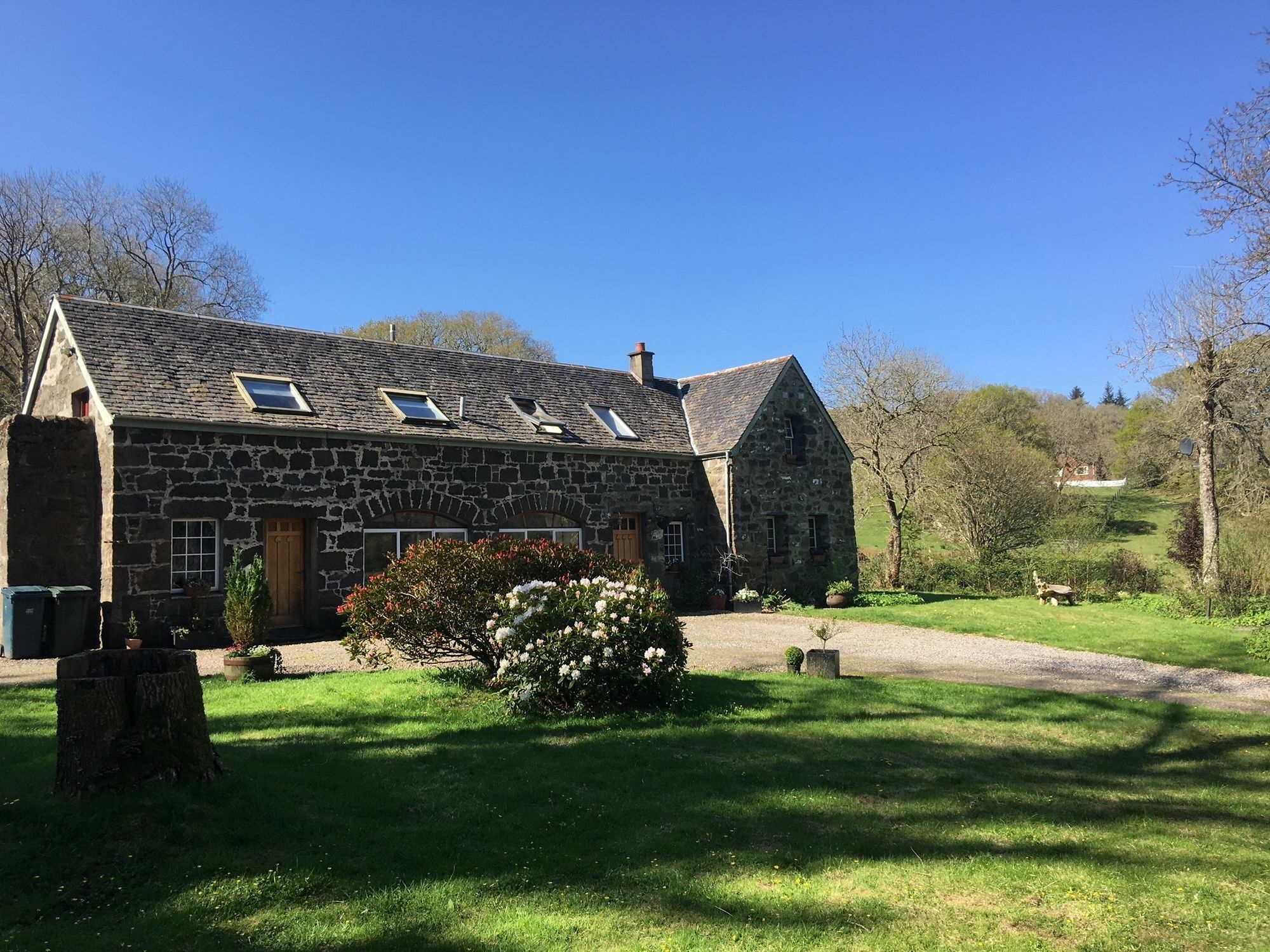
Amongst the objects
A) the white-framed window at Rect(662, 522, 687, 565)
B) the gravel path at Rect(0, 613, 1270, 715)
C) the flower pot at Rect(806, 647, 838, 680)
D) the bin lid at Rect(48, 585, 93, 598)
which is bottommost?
the gravel path at Rect(0, 613, 1270, 715)

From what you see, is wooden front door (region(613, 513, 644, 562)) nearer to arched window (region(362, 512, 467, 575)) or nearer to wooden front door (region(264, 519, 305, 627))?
arched window (region(362, 512, 467, 575))

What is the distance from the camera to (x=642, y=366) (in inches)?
1008

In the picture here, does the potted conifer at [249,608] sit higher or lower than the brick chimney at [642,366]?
lower

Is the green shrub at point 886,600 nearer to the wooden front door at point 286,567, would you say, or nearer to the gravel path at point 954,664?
the gravel path at point 954,664

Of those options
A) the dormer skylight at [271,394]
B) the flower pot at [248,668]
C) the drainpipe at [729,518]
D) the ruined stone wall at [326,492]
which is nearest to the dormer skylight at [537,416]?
the ruined stone wall at [326,492]

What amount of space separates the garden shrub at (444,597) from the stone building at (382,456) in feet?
3.34

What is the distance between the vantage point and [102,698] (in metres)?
5.04

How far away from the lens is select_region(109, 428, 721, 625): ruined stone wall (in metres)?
14.2

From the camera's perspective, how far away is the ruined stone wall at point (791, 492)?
22.5 m

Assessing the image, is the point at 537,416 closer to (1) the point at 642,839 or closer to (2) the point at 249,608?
(2) the point at 249,608

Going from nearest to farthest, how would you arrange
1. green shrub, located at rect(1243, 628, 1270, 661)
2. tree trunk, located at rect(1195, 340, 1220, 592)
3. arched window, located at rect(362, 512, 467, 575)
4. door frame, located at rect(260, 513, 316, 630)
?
green shrub, located at rect(1243, 628, 1270, 661) → door frame, located at rect(260, 513, 316, 630) → arched window, located at rect(362, 512, 467, 575) → tree trunk, located at rect(1195, 340, 1220, 592)

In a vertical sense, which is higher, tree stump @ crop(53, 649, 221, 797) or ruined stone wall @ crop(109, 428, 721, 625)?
ruined stone wall @ crop(109, 428, 721, 625)

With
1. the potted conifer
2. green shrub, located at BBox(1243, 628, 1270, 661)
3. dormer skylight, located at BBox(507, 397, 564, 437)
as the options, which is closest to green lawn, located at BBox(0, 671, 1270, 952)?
the potted conifer

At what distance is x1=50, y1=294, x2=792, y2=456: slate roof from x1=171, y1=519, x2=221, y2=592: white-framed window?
187 cm
